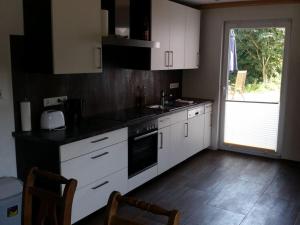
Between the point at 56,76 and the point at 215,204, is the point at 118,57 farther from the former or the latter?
the point at 215,204

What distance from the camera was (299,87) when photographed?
4551 millimetres

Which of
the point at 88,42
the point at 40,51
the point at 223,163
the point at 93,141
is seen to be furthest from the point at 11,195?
the point at 223,163

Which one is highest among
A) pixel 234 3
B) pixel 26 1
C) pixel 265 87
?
pixel 234 3

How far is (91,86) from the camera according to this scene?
357 centimetres

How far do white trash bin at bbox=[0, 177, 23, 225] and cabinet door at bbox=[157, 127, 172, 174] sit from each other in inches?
69.9

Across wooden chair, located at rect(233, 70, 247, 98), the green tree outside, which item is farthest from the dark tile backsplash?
the green tree outside

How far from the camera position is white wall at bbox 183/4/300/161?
14.8ft

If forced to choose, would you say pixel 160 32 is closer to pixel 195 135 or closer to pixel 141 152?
pixel 141 152

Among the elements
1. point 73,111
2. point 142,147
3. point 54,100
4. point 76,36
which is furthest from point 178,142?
point 76,36

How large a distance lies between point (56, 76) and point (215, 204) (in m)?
2.09

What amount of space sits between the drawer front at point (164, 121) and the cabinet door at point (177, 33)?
807 millimetres

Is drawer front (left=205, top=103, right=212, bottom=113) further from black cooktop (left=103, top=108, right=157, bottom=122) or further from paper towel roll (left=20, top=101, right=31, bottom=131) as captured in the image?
paper towel roll (left=20, top=101, right=31, bottom=131)

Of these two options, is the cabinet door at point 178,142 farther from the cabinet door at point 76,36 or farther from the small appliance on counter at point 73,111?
the cabinet door at point 76,36

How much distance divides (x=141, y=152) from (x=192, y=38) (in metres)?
2.12
